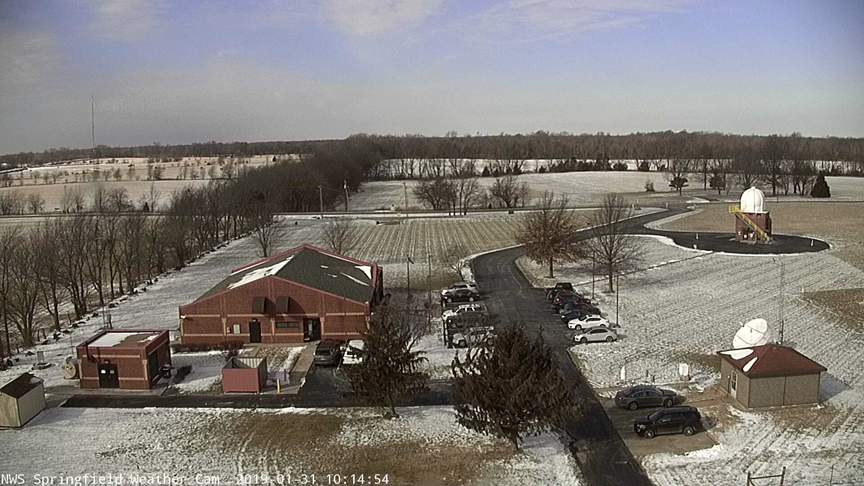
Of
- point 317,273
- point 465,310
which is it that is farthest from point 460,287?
point 317,273

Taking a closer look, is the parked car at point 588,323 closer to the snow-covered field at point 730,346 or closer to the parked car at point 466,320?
the snow-covered field at point 730,346

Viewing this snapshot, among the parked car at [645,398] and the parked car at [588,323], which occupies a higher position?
the parked car at [588,323]

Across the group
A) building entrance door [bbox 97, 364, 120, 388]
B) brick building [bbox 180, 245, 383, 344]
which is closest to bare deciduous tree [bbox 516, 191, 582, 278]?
brick building [bbox 180, 245, 383, 344]

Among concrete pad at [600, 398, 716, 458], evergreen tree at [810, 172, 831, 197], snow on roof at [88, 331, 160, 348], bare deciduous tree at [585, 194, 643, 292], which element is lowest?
concrete pad at [600, 398, 716, 458]

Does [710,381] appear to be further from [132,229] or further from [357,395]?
[132,229]

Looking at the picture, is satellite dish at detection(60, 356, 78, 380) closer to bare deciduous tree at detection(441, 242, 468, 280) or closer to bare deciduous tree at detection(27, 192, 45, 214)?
bare deciduous tree at detection(441, 242, 468, 280)

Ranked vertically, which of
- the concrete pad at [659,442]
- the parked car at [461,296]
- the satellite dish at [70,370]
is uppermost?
the parked car at [461,296]

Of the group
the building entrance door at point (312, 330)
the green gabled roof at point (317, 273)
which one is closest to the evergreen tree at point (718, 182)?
the green gabled roof at point (317, 273)
